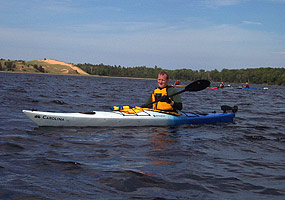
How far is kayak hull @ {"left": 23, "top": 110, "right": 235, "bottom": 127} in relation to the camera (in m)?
6.82

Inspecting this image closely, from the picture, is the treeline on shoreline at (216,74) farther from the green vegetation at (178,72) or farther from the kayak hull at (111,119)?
the kayak hull at (111,119)

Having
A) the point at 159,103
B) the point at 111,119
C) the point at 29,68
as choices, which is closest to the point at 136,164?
the point at 111,119

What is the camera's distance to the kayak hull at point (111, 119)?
682 centimetres

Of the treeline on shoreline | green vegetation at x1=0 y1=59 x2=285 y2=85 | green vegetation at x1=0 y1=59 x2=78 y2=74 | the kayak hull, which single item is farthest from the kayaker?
green vegetation at x1=0 y1=59 x2=78 y2=74

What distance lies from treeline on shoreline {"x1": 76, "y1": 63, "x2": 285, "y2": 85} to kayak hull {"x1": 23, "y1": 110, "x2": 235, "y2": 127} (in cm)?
12174

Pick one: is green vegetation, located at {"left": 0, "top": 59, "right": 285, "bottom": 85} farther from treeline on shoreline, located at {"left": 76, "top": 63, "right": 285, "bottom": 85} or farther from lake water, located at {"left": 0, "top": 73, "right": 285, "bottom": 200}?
lake water, located at {"left": 0, "top": 73, "right": 285, "bottom": 200}

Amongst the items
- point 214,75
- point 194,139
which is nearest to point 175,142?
point 194,139

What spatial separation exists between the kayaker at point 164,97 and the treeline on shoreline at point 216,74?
122 meters

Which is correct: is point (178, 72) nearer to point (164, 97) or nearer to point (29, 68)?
point (29, 68)

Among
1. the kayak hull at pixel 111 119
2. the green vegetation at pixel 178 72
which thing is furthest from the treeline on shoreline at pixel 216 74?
the kayak hull at pixel 111 119

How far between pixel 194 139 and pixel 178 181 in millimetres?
2855

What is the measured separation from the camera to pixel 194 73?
6309 inches

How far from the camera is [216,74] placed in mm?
155625

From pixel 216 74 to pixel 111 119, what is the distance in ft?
504
